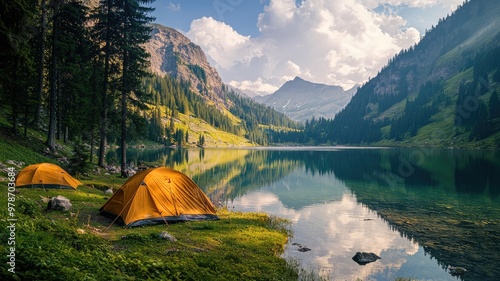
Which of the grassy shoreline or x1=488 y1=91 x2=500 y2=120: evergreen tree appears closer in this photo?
the grassy shoreline

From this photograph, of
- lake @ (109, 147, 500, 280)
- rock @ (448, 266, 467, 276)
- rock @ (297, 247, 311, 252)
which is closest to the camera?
rock @ (448, 266, 467, 276)

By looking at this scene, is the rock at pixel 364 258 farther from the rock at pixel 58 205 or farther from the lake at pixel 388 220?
the rock at pixel 58 205

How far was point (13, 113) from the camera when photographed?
3209 centimetres

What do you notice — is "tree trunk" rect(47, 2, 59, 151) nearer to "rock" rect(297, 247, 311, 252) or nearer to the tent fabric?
the tent fabric

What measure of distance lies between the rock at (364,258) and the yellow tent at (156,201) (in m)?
10.4

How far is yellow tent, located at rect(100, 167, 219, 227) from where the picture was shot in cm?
1905

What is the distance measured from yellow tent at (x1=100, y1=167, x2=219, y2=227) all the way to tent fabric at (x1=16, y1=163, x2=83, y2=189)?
7.92m

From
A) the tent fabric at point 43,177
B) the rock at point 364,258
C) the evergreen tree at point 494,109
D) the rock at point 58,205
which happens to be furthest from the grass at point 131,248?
the evergreen tree at point 494,109

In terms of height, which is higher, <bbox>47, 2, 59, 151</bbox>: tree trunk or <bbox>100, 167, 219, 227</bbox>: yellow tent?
<bbox>47, 2, 59, 151</bbox>: tree trunk

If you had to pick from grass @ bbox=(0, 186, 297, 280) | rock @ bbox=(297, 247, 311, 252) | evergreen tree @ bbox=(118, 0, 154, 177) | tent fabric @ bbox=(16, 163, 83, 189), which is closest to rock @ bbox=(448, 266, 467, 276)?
rock @ bbox=(297, 247, 311, 252)

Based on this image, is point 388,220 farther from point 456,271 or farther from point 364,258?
point 456,271

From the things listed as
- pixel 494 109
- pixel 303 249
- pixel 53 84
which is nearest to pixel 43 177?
pixel 53 84

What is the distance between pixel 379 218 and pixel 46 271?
97.8 feet

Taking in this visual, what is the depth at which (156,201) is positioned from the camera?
19906 mm
